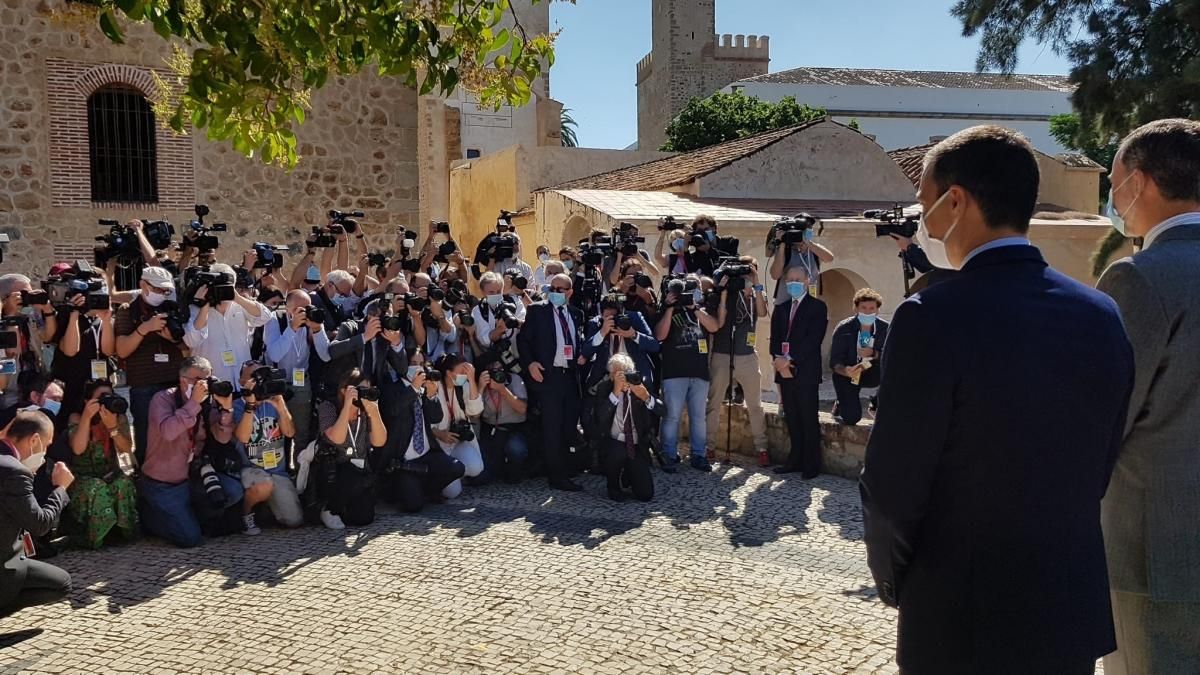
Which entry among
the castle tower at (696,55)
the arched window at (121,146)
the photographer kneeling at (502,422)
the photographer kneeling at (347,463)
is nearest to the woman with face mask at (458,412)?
the photographer kneeling at (502,422)

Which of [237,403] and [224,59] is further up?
[224,59]

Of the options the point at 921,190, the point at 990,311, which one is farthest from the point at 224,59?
the point at 990,311

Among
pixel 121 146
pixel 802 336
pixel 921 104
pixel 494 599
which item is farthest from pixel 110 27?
pixel 921 104

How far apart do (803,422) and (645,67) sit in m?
44.3

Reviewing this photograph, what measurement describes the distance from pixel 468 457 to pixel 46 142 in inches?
316

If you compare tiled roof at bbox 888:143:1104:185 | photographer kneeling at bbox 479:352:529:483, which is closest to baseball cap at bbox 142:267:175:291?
photographer kneeling at bbox 479:352:529:483

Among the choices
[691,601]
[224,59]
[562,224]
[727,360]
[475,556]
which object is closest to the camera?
[224,59]

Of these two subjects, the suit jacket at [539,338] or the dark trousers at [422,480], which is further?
the suit jacket at [539,338]

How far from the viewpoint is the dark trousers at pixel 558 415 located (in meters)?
7.38

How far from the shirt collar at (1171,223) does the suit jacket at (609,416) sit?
15.6 ft

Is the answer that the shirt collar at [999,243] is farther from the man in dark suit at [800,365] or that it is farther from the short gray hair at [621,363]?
the man in dark suit at [800,365]

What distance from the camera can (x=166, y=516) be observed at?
5887 mm

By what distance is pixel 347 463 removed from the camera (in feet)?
20.7

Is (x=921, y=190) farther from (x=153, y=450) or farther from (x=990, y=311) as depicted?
(x=153, y=450)
